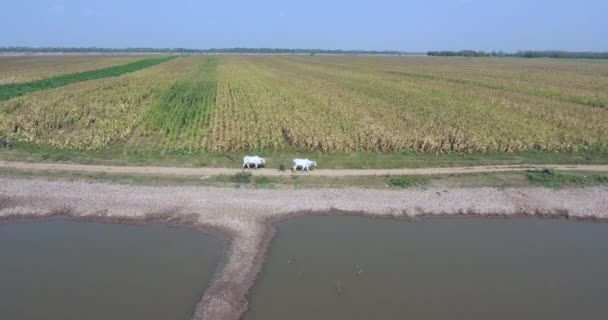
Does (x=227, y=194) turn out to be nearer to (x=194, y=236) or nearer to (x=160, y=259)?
(x=194, y=236)

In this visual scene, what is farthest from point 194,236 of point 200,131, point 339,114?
point 339,114

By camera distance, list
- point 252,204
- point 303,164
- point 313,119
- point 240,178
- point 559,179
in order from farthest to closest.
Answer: point 313,119 → point 303,164 → point 559,179 → point 240,178 → point 252,204

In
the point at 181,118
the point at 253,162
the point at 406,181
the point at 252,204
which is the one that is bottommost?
the point at 252,204

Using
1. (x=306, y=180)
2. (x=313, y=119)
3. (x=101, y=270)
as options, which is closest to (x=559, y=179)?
(x=306, y=180)

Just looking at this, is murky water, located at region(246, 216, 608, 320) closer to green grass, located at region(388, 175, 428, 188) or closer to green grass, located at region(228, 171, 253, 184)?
green grass, located at region(388, 175, 428, 188)

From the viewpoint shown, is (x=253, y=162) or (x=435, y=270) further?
(x=253, y=162)

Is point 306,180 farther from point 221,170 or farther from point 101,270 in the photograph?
point 101,270
